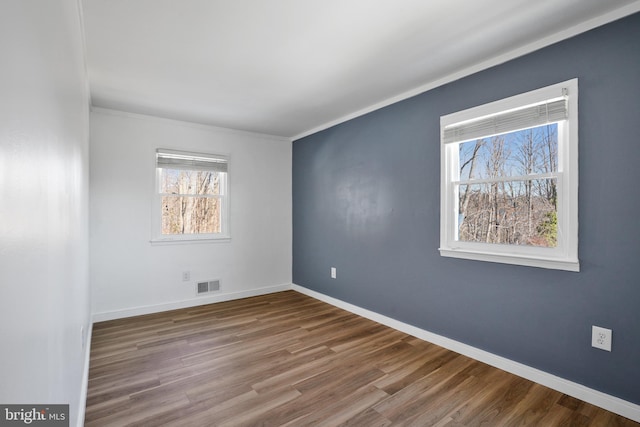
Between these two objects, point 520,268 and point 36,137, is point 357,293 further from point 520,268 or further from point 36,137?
point 36,137

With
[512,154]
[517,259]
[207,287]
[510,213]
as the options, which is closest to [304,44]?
[512,154]

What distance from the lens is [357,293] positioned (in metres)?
3.88

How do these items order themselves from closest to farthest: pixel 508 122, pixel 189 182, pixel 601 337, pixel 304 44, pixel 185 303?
pixel 601 337
pixel 304 44
pixel 508 122
pixel 185 303
pixel 189 182

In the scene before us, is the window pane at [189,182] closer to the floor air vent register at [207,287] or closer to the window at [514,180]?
the floor air vent register at [207,287]

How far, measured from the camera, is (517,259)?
2391mm

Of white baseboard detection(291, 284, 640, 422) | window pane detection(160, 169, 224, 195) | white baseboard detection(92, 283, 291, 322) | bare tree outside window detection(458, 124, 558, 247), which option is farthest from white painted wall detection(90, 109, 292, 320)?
bare tree outside window detection(458, 124, 558, 247)

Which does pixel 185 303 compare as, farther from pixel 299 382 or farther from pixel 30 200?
pixel 30 200

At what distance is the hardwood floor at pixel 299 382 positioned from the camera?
1.94 m

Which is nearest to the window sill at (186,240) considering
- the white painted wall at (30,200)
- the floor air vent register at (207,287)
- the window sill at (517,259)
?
the floor air vent register at (207,287)

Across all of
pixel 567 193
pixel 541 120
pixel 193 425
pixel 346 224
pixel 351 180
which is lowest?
pixel 193 425

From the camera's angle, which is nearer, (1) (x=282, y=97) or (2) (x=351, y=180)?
(1) (x=282, y=97)

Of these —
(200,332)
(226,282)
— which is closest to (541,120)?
(200,332)

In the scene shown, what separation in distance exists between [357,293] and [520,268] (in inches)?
75.5

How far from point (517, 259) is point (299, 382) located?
1.91 meters
